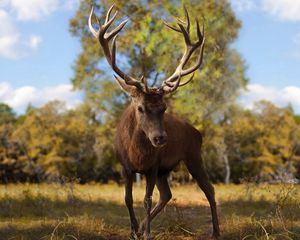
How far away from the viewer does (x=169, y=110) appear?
717 inches

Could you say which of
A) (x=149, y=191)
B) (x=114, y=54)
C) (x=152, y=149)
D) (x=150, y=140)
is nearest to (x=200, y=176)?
(x=149, y=191)

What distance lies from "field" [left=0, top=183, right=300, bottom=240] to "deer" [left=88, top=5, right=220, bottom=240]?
0.48 metres

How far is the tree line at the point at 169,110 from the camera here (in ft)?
57.8

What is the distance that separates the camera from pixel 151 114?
5.98 metres

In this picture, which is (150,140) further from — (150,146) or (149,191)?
(149,191)

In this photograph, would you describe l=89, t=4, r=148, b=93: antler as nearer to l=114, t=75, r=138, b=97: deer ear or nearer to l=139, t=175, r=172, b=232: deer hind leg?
l=114, t=75, r=138, b=97: deer ear

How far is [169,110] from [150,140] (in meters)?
12.3

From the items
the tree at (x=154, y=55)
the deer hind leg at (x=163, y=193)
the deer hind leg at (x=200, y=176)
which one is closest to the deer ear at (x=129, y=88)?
the deer hind leg at (x=200, y=176)

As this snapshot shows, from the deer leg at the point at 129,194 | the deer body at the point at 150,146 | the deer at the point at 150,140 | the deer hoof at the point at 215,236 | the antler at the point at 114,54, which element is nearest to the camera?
the deer at the point at 150,140

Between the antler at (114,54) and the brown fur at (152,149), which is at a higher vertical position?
the antler at (114,54)

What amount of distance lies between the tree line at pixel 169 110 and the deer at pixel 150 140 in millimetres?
9256

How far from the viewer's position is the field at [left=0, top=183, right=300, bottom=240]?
21.5 feet

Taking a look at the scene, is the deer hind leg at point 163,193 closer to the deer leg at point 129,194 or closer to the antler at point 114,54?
the deer leg at point 129,194

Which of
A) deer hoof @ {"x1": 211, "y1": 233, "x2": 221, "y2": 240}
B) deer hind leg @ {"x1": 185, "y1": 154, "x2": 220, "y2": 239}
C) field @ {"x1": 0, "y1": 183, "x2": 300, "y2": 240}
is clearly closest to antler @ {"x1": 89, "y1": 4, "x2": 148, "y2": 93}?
deer hind leg @ {"x1": 185, "y1": 154, "x2": 220, "y2": 239}
